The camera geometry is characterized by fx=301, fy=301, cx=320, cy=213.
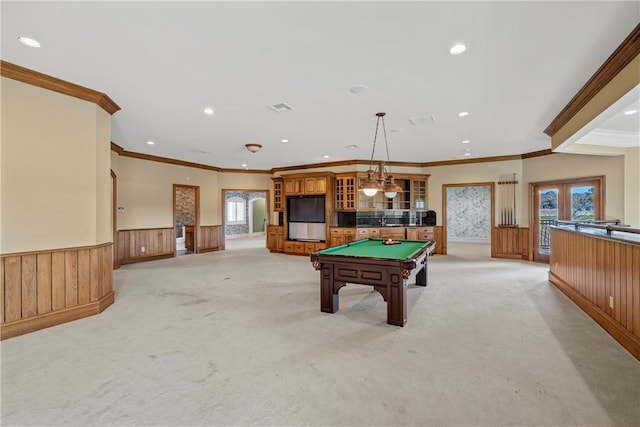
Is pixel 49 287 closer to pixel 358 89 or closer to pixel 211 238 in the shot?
pixel 358 89

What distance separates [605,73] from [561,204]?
4869mm

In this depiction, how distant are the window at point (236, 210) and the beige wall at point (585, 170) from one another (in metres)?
11.0

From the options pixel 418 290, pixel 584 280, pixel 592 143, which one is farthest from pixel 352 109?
pixel 592 143

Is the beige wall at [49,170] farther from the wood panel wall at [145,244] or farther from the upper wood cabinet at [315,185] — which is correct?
the upper wood cabinet at [315,185]

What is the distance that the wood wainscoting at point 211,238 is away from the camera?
936 cm

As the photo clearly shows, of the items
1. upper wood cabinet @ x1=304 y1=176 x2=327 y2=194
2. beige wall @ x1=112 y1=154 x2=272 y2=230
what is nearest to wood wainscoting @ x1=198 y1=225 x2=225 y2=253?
beige wall @ x1=112 y1=154 x2=272 y2=230

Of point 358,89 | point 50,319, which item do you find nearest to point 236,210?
point 50,319

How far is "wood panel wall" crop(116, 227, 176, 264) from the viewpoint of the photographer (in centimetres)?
727

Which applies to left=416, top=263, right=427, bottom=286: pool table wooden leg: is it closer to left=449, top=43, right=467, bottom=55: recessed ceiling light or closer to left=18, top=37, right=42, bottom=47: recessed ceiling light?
left=449, top=43, right=467, bottom=55: recessed ceiling light

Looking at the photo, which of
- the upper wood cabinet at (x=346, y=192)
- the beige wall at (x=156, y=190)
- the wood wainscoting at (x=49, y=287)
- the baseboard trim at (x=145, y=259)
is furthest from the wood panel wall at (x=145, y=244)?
the upper wood cabinet at (x=346, y=192)

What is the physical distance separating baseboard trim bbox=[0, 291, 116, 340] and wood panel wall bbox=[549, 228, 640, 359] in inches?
226

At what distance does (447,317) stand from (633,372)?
1564mm

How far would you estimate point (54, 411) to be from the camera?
1.97 meters

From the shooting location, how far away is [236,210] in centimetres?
1399
